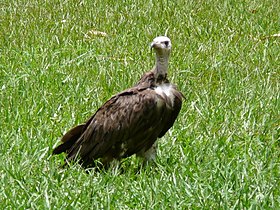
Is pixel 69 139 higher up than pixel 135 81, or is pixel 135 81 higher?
pixel 69 139

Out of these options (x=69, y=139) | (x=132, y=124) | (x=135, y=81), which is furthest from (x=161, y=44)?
(x=135, y=81)

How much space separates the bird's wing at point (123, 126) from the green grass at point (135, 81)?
0.19 metres

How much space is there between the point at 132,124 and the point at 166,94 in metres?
0.29

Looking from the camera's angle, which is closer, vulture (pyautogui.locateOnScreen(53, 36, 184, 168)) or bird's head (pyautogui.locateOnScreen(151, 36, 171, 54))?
vulture (pyautogui.locateOnScreen(53, 36, 184, 168))

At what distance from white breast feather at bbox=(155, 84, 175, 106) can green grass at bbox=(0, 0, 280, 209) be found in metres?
0.42

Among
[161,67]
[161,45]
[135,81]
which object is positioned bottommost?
[135,81]

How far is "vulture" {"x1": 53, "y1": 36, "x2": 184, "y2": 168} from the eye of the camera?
559cm

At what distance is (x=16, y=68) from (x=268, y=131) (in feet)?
8.31

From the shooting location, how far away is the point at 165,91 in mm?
5668

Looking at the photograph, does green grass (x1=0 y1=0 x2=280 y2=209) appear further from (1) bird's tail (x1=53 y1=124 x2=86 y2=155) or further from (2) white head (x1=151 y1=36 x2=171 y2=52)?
(2) white head (x1=151 y1=36 x2=171 y2=52)

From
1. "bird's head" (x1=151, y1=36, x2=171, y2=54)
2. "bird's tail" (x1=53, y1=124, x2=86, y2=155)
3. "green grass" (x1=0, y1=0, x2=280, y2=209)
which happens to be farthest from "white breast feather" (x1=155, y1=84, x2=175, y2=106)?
"bird's tail" (x1=53, y1=124, x2=86, y2=155)

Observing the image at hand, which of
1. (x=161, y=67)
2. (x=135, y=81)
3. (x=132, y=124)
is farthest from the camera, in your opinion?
(x=135, y=81)

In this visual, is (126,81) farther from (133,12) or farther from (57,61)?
(133,12)

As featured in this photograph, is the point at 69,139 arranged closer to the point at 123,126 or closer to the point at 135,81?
the point at 123,126
